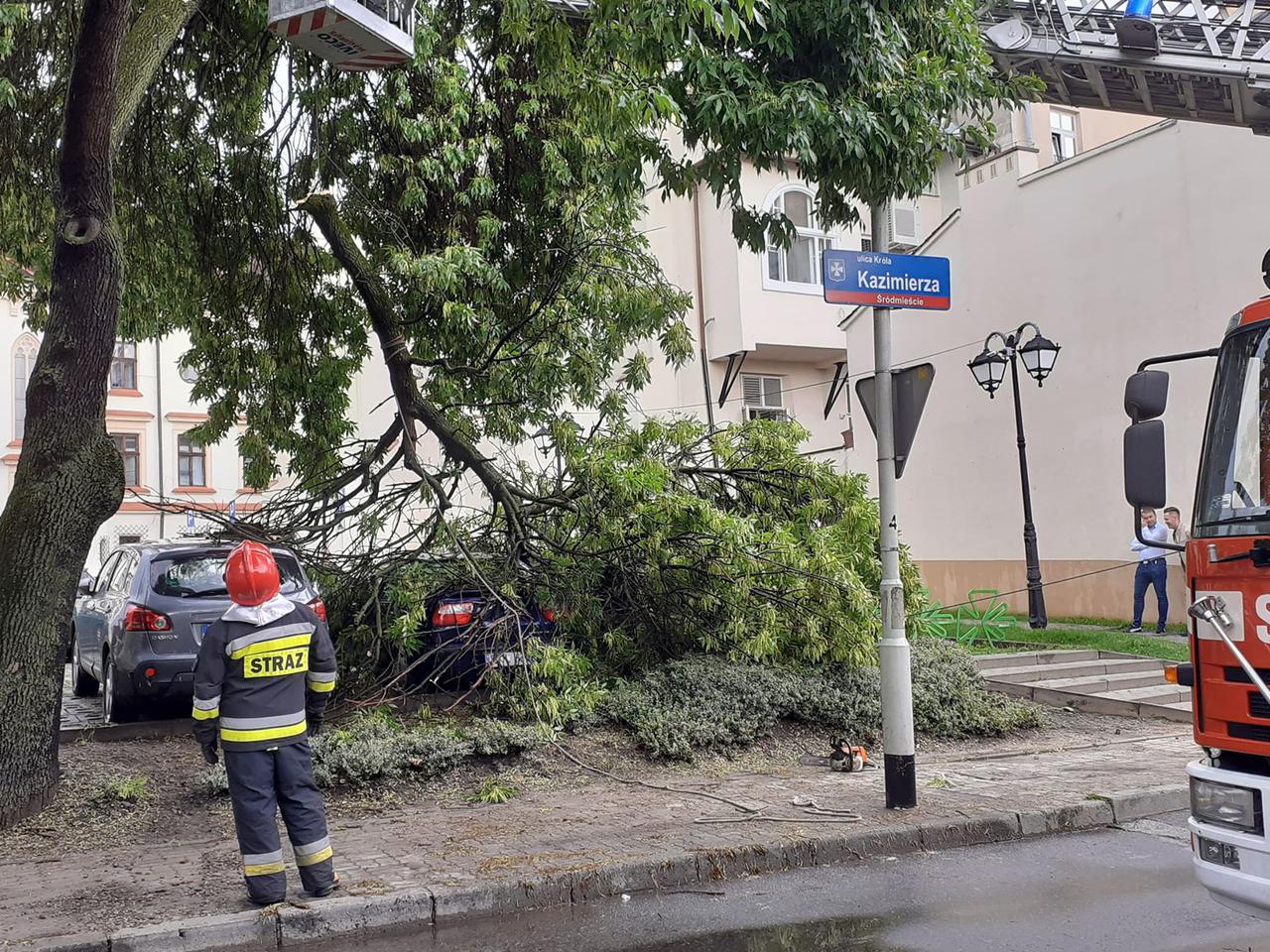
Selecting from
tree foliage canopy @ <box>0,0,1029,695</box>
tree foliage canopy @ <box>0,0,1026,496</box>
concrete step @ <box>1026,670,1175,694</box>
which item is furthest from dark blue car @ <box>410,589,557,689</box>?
concrete step @ <box>1026,670,1175,694</box>

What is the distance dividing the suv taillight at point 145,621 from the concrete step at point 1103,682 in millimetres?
8710

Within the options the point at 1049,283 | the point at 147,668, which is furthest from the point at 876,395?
the point at 1049,283

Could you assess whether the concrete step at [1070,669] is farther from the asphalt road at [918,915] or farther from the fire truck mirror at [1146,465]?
the fire truck mirror at [1146,465]

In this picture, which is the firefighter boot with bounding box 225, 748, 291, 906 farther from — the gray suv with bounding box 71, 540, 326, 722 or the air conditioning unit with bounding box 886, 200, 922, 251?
the air conditioning unit with bounding box 886, 200, 922, 251

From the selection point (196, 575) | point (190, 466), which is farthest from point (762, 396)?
point (190, 466)

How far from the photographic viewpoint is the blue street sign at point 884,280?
777 cm

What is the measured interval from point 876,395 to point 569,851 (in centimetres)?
359

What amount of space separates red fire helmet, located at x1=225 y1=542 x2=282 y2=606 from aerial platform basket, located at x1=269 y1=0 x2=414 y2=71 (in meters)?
3.11

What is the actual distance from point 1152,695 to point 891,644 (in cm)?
610

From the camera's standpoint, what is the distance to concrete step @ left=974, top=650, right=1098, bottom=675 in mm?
Answer: 13680

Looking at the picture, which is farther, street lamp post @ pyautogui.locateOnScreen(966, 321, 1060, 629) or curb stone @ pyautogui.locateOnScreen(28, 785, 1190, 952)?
street lamp post @ pyautogui.locateOnScreen(966, 321, 1060, 629)

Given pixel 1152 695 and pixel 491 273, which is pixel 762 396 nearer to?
pixel 1152 695

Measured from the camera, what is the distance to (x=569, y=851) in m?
6.77

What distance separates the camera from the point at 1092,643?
14945mm
